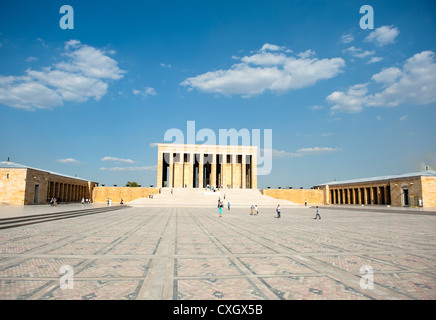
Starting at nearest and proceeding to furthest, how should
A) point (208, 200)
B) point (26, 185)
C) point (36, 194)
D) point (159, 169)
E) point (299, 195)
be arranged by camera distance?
point (26, 185) → point (36, 194) → point (208, 200) → point (299, 195) → point (159, 169)

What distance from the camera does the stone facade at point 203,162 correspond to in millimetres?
61781

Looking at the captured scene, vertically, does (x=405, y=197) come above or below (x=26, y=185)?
below

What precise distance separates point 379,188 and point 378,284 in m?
46.2

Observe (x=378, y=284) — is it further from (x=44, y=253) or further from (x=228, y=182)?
(x=228, y=182)

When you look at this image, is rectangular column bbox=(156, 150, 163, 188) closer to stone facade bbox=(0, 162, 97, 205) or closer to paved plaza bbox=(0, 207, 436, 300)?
stone facade bbox=(0, 162, 97, 205)

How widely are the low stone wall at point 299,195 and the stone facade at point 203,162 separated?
7.33 meters

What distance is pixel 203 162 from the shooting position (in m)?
64.1

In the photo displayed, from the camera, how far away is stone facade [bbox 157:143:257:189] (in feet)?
203

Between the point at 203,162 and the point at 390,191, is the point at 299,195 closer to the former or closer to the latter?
the point at 390,191

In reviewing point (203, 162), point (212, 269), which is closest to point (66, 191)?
point (203, 162)

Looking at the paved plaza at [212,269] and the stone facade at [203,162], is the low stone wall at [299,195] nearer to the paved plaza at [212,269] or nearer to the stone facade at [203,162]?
the stone facade at [203,162]

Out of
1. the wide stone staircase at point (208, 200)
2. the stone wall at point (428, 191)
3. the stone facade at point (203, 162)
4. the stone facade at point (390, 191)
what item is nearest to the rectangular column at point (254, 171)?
the stone facade at point (203, 162)

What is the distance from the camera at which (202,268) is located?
626 centimetres

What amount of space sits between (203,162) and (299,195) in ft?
71.2
